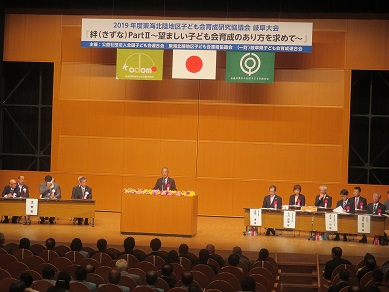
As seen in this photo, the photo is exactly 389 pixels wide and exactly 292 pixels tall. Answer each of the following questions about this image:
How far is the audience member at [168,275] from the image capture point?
7.82 meters

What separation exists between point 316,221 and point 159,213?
327 centimetres

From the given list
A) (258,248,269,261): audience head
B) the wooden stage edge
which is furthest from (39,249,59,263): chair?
the wooden stage edge

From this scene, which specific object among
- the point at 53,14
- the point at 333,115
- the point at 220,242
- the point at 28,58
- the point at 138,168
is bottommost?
the point at 220,242

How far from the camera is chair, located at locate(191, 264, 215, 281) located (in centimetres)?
859

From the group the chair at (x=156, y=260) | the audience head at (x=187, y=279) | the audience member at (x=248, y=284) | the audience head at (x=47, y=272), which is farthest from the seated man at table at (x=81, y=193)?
the audience member at (x=248, y=284)

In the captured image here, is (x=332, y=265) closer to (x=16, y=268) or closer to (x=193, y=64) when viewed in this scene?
(x=16, y=268)

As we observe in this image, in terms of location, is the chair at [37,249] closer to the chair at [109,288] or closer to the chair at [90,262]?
the chair at [90,262]

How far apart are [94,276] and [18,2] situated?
13.0 meters

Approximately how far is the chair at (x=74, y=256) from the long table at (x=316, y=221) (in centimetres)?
614

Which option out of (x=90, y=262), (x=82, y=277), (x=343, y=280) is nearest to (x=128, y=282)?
(x=82, y=277)

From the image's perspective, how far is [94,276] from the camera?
7.66 m

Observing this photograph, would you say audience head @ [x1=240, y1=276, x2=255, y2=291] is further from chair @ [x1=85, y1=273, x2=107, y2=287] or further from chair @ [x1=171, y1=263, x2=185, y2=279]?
chair @ [x1=171, y1=263, x2=185, y2=279]

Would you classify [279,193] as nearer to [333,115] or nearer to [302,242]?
[333,115]

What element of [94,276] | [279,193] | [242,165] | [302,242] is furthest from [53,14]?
[94,276]
